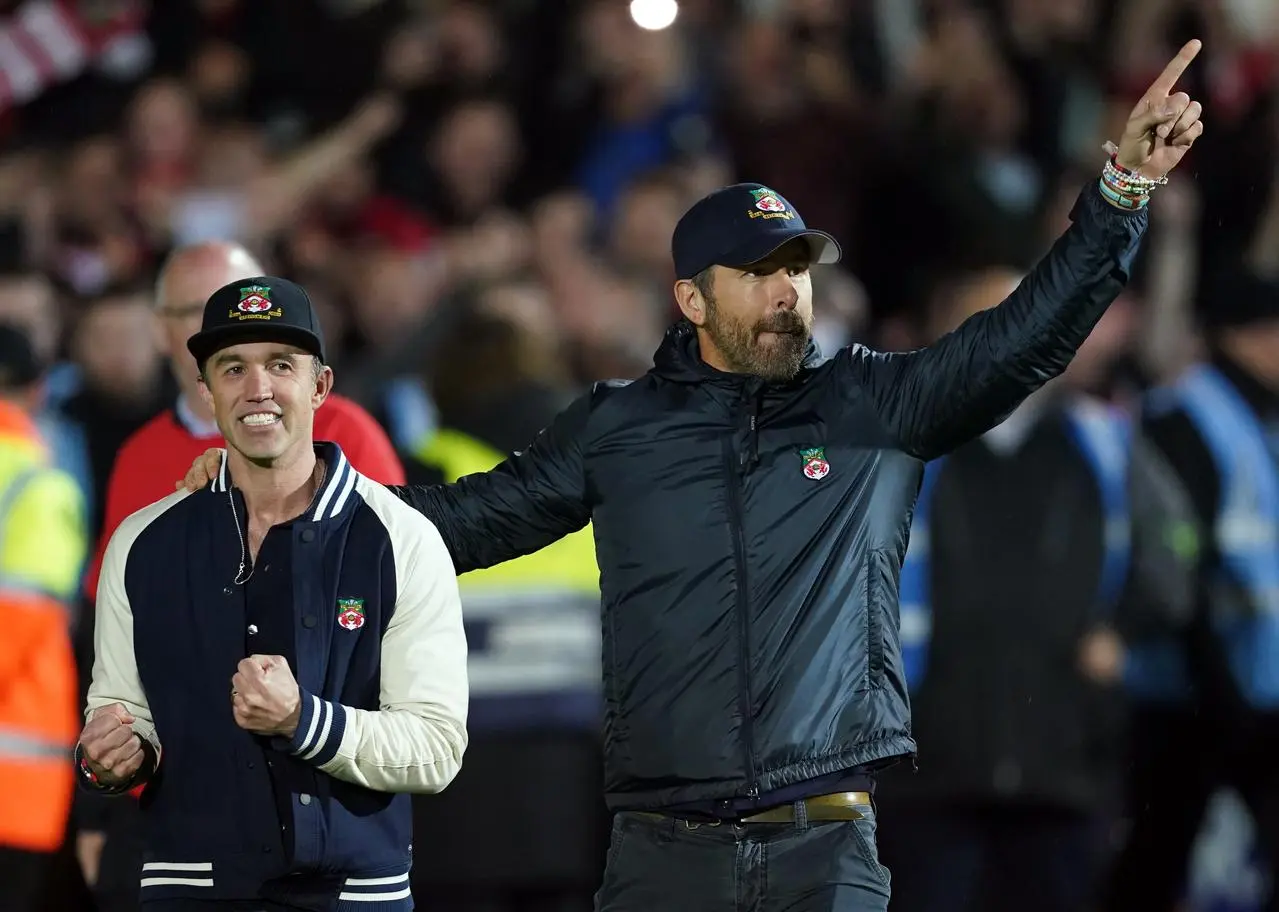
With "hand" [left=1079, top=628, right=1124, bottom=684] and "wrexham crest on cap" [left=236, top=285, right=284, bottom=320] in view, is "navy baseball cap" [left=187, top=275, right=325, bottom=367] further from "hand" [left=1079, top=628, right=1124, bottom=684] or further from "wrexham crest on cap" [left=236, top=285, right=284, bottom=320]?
"hand" [left=1079, top=628, right=1124, bottom=684]

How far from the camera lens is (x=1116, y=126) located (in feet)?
36.4

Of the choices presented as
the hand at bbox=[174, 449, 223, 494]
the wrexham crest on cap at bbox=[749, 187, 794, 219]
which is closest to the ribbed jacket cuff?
the hand at bbox=[174, 449, 223, 494]

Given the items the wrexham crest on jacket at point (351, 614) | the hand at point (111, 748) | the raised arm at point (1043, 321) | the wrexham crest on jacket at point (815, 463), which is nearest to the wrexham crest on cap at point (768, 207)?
the raised arm at point (1043, 321)

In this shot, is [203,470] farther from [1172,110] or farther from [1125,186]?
[1172,110]

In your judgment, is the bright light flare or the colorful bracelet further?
the bright light flare

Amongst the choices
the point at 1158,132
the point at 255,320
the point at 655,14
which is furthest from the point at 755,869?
the point at 655,14

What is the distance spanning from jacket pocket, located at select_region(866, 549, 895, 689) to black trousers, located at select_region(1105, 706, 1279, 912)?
419 cm

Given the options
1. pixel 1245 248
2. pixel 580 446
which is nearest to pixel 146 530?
pixel 580 446

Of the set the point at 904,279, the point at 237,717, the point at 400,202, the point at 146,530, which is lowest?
the point at 237,717

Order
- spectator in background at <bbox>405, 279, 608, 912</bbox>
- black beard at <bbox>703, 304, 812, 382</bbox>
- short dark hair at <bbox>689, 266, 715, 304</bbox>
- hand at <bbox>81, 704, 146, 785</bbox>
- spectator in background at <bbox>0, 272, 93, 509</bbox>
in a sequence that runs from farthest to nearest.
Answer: spectator in background at <bbox>0, 272, 93, 509</bbox>, spectator in background at <bbox>405, 279, 608, 912</bbox>, short dark hair at <bbox>689, 266, 715, 304</bbox>, black beard at <bbox>703, 304, 812, 382</bbox>, hand at <bbox>81, 704, 146, 785</bbox>

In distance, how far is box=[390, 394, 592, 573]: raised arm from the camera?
5.39 meters

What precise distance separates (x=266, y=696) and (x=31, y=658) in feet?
9.37

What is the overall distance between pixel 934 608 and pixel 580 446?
10.7ft

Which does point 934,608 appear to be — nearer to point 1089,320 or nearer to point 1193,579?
point 1193,579
